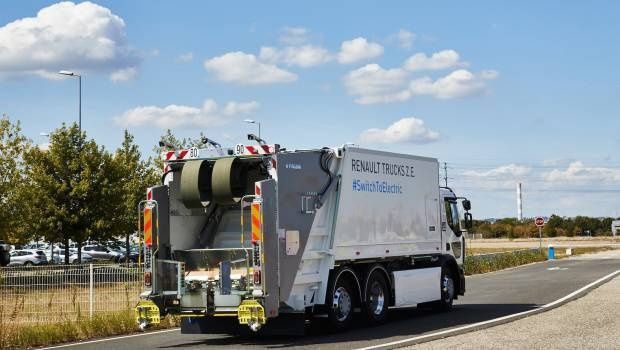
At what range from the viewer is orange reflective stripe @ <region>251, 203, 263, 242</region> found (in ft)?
42.8

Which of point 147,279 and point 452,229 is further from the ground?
point 452,229

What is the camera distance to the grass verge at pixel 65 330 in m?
14.1

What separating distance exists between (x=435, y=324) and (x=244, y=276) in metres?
3.89

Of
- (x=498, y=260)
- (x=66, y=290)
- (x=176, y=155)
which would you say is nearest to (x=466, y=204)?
(x=176, y=155)

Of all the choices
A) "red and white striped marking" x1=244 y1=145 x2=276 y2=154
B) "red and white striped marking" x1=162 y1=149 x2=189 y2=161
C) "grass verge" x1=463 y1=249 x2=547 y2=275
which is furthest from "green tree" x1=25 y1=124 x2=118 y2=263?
"red and white striped marking" x1=244 y1=145 x2=276 y2=154

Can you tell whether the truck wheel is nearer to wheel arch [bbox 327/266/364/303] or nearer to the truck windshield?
wheel arch [bbox 327/266/364/303]

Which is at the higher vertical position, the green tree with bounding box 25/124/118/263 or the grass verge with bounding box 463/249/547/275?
the green tree with bounding box 25/124/118/263

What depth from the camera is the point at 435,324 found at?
15477 millimetres

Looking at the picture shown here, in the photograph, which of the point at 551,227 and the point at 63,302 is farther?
the point at 551,227

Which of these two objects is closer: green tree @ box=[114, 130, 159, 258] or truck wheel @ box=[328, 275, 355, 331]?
truck wheel @ box=[328, 275, 355, 331]

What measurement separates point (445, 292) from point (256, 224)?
21.6 feet

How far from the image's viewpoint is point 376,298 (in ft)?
51.7

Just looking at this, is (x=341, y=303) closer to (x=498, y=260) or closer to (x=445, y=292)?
(x=445, y=292)

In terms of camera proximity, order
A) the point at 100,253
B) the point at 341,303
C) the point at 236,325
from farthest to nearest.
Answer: the point at 100,253, the point at 236,325, the point at 341,303
